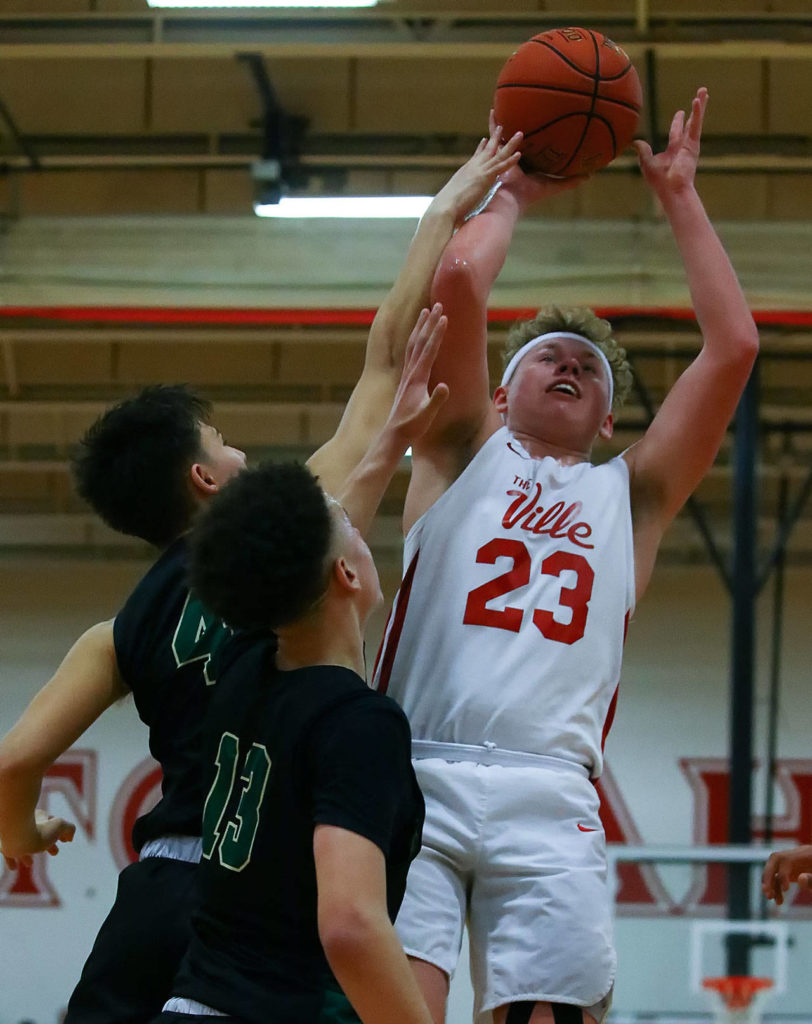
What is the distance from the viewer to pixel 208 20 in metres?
9.93

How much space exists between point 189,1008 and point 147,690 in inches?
26.3

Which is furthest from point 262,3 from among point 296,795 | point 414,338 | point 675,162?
point 296,795

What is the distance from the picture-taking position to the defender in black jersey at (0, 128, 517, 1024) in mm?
2467

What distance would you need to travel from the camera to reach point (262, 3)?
940cm

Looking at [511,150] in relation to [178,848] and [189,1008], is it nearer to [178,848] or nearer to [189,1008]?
[178,848]

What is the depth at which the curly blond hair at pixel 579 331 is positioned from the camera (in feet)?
10.6

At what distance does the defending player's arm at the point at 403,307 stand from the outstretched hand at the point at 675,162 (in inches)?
12.6

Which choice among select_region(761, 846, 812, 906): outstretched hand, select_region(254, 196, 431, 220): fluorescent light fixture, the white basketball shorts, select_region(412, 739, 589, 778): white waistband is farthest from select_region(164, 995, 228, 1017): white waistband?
select_region(254, 196, 431, 220): fluorescent light fixture

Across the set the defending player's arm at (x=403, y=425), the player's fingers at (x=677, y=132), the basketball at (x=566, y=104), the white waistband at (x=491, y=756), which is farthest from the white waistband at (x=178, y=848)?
the player's fingers at (x=677, y=132)

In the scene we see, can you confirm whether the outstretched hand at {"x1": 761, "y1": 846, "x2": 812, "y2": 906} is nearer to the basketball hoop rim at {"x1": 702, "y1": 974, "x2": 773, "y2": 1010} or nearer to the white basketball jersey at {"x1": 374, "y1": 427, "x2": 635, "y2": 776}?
the white basketball jersey at {"x1": 374, "y1": 427, "x2": 635, "y2": 776}

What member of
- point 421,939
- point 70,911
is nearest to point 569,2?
point 70,911

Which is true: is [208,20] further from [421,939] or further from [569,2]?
[421,939]

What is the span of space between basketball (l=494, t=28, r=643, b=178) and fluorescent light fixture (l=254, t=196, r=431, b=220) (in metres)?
5.86

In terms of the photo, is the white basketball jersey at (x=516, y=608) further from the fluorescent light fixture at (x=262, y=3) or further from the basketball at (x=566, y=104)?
the fluorescent light fixture at (x=262, y=3)
